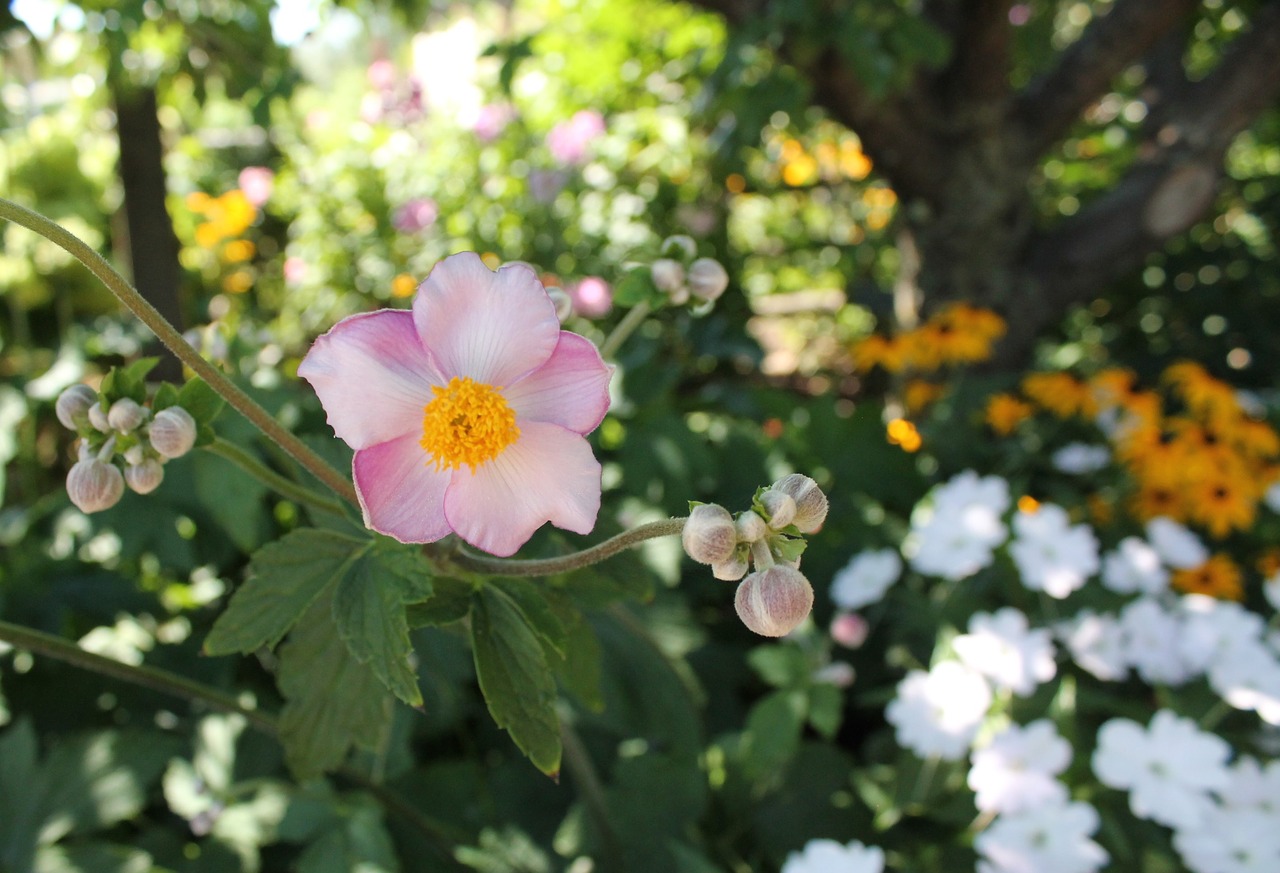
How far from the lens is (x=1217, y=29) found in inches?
103

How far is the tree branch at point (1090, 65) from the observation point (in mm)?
2189

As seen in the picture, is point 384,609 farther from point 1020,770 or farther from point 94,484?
point 1020,770

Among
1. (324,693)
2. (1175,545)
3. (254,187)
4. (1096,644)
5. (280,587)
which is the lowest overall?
(254,187)

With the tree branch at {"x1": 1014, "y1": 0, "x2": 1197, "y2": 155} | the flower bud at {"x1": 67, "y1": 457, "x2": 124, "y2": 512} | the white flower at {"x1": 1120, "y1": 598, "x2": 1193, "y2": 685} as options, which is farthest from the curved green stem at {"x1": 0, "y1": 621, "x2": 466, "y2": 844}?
the tree branch at {"x1": 1014, "y1": 0, "x2": 1197, "y2": 155}

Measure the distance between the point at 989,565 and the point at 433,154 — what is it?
2.52 metres

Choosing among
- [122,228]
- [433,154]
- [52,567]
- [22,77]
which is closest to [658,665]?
[52,567]

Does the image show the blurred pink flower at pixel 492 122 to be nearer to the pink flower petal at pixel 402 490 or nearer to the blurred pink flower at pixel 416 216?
the blurred pink flower at pixel 416 216

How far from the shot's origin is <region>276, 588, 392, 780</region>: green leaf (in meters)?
0.73

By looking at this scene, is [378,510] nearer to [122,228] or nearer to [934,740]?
[934,740]

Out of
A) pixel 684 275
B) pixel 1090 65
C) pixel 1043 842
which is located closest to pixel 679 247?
Result: pixel 684 275

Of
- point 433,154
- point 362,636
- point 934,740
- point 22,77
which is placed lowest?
point 433,154

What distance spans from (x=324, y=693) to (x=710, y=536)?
1.28ft

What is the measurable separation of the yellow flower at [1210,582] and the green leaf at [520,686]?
1597 millimetres

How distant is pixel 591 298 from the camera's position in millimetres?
2299
